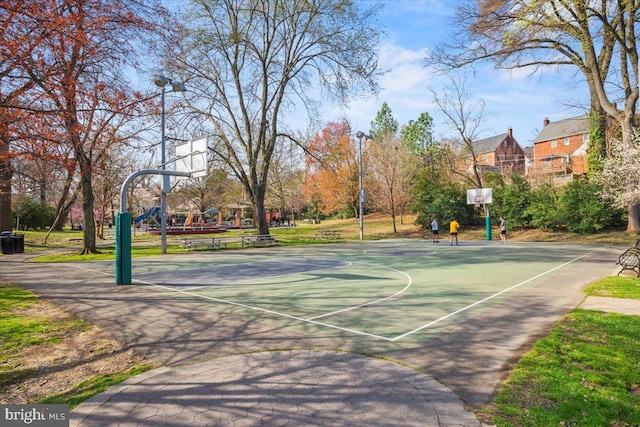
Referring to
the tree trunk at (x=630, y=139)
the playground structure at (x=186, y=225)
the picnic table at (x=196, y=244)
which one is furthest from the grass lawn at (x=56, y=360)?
the playground structure at (x=186, y=225)

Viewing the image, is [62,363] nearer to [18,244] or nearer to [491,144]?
[18,244]

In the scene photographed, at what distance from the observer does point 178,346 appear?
5.91 meters

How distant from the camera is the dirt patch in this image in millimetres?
4613

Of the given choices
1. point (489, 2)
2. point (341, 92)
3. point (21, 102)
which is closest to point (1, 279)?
point (21, 102)

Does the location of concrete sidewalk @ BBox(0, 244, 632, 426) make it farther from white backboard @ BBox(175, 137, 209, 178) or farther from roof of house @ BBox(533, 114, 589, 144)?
roof of house @ BBox(533, 114, 589, 144)

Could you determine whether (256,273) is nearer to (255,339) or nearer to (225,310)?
(225,310)

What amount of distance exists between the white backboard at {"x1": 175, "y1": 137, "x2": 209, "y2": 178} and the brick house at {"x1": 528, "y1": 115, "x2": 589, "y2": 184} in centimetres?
4689

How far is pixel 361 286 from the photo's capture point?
10875mm

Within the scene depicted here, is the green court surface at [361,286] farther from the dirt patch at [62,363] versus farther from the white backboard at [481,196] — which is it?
the white backboard at [481,196]

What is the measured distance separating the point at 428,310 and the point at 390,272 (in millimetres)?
5425

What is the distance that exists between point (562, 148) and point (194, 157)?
203ft

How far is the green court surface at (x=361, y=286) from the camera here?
24.4 feet

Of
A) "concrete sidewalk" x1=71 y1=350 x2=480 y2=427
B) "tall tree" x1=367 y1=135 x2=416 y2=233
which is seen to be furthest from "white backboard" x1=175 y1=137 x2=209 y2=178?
"tall tree" x1=367 y1=135 x2=416 y2=233

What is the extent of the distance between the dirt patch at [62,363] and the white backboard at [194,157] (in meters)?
11.1
